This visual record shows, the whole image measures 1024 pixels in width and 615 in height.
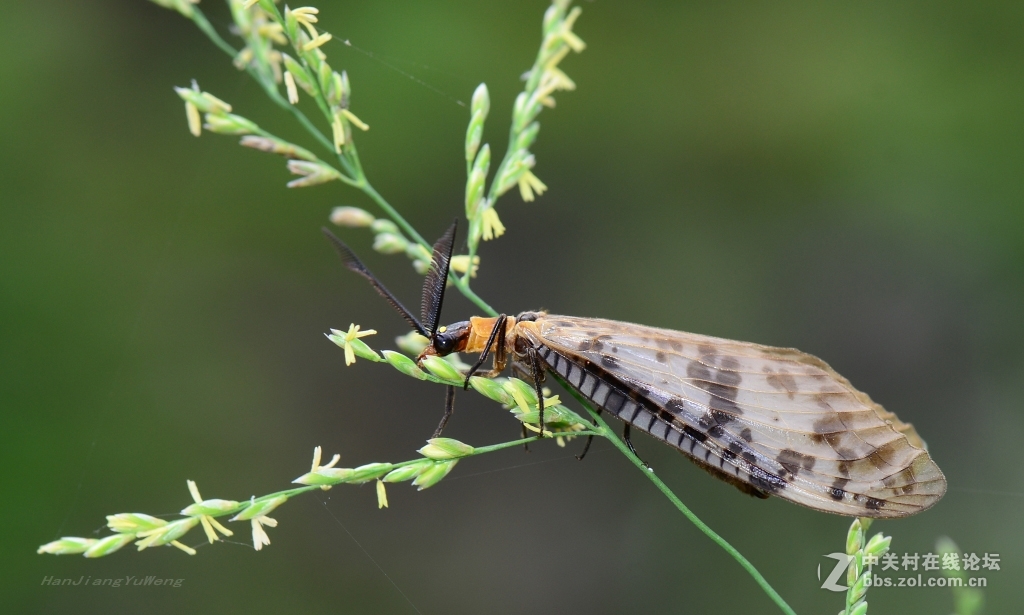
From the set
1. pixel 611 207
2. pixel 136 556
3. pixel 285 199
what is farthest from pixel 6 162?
pixel 611 207

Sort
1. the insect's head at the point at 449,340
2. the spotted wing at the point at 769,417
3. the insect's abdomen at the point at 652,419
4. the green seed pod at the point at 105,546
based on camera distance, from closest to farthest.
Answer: the green seed pod at the point at 105,546 < the spotted wing at the point at 769,417 < the insect's abdomen at the point at 652,419 < the insect's head at the point at 449,340

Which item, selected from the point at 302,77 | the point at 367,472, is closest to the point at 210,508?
the point at 367,472

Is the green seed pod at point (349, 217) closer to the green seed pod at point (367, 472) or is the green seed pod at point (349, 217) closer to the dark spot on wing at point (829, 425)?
the green seed pod at point (367, 472)

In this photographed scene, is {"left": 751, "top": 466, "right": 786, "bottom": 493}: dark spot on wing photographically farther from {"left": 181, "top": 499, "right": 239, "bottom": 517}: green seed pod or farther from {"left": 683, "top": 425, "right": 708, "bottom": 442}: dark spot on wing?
{"left": 181, "top": 499, "right": 239, "bottom": 517}: green seed pod

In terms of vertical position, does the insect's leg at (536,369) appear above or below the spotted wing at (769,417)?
below

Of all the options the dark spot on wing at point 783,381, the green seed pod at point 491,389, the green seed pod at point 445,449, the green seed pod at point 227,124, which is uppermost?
the green seed pod at point 227,124

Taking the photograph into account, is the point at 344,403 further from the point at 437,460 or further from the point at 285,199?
the point at 437,460

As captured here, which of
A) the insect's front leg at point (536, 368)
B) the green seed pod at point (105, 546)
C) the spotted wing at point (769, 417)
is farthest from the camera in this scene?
the insect's front leg at point (536, 368)

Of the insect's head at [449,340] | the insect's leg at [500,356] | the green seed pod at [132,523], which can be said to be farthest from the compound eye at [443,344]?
the green seed pod at [132,523]
